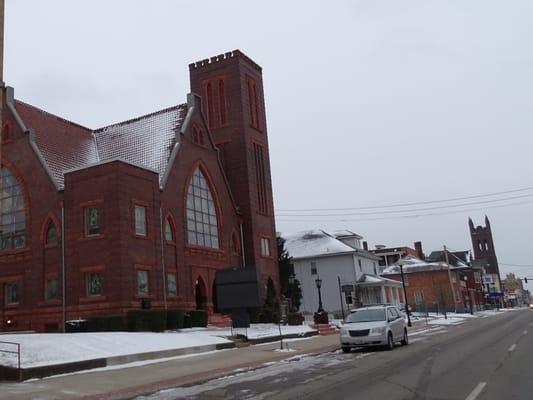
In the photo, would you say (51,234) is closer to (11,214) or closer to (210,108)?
(11,214)

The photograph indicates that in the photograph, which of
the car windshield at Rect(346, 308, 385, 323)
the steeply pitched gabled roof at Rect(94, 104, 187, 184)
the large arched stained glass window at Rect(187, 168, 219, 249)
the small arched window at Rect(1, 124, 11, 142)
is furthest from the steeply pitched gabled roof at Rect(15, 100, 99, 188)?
the car windshield at Rect(346, 308, 385, 323)

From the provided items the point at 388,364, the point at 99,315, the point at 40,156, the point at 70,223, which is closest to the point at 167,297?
the point at 99,315

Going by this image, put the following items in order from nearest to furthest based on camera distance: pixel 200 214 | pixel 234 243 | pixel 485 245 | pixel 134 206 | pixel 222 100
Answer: pixel 134 206 → pixel 200 214 → pixel 234 243 → pixel 222 100 → pixel 485 245

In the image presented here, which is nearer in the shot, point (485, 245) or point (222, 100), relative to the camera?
point (222, 100)

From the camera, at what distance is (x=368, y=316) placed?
2164 centimetres

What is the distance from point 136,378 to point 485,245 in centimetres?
14676

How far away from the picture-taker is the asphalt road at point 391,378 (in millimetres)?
10781

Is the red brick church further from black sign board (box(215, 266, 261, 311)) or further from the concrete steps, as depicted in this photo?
black sign board (box(215, 266, 261, 311))

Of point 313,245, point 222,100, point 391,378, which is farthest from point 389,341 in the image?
point 313,245

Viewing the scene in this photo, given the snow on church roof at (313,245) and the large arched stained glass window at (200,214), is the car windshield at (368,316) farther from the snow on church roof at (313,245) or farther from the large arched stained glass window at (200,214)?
the snow on church roof at (313,245)

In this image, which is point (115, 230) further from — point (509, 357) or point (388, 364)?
point (509, 357)

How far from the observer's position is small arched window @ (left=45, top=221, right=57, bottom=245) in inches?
1370

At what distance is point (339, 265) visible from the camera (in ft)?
199

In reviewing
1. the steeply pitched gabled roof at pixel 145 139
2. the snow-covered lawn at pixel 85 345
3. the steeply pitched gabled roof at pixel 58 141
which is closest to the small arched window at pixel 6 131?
the steeply pitched gabled roof at pixel 58 141
